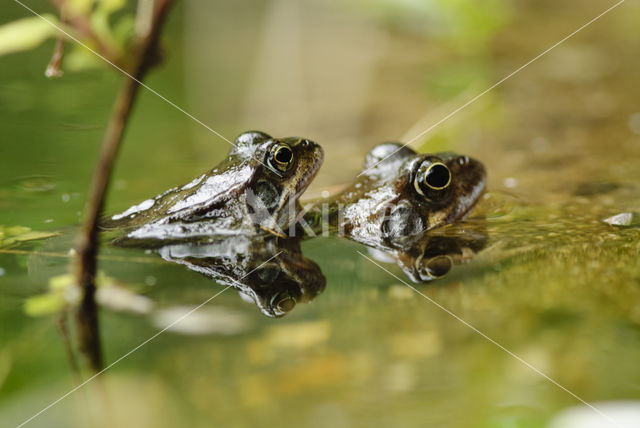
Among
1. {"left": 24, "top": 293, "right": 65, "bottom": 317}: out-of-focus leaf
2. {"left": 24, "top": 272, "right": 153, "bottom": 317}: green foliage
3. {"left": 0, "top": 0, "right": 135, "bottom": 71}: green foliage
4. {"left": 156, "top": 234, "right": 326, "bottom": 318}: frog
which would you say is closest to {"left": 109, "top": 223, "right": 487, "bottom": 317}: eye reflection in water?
{"left": 156, "top": 234, "right": 326, "bottom": 318}: frog

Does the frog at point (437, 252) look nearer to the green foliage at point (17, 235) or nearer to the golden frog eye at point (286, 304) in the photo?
the golden frog eye at point (286, 304)

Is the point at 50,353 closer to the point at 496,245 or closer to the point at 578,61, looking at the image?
the point at 496,245

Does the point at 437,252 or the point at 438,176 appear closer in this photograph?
the point at 437,252

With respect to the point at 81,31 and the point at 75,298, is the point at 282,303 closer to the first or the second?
the point at 75,298

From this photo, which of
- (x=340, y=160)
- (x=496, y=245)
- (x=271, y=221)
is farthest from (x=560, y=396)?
(x=340, y=160)

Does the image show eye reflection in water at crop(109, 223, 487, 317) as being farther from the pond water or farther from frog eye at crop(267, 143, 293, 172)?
frog eye at crop(267, 143, 293, 172)

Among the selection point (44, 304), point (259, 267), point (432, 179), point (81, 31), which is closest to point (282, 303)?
point (259, 267)

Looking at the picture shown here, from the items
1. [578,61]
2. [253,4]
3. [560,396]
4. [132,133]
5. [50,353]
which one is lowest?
[560,396]
